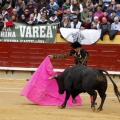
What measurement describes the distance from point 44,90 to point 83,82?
4.77ft

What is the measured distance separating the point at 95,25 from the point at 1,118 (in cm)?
792

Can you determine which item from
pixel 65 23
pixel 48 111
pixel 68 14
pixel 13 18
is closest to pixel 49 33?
pixel 65 23

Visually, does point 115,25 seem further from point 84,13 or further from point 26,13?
point 26,13

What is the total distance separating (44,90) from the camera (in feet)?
36.2

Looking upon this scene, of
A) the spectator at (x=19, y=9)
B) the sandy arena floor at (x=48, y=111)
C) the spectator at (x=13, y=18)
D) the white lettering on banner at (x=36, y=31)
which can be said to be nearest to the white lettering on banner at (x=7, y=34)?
the white lettering on banner at (x=36, y=31)

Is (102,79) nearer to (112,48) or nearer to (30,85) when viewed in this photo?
(30,85)

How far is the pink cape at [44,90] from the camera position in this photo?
10.9 meters

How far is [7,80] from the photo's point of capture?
1661cm

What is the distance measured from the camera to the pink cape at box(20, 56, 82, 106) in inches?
429

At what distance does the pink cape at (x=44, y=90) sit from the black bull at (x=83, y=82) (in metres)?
0.42

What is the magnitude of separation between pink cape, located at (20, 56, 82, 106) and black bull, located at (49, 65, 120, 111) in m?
0.42

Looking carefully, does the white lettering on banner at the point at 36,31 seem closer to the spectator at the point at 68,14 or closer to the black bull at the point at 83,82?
the spectator at the point at 68,14

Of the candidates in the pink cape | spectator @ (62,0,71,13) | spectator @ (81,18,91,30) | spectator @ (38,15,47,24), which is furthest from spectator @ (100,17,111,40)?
the pink cape

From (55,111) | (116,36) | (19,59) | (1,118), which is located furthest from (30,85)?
(19,59)
